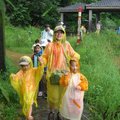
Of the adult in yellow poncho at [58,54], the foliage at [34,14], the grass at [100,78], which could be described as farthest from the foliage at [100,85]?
the foliage at [34,14]

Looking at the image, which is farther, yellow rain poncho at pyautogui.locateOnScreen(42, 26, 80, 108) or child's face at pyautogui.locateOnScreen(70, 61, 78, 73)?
yellow rain poncho at pyautogui.locateOnScreen(42, 26, 80, 108)

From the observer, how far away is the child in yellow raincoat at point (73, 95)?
20.9 feet

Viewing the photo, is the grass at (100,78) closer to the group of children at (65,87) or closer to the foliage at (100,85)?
the foliage at (100,85)

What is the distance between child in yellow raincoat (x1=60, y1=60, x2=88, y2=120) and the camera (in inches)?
251

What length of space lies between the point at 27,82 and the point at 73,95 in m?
0.94

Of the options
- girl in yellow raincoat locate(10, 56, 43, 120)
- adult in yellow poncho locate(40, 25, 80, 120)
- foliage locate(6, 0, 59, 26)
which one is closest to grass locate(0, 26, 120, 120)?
girl in yellow raincoat locate(10, 56, 43, 120)

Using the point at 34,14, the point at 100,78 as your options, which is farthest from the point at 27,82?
the point at 34,14

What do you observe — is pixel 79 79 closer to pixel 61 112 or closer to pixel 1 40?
pixel 61 112

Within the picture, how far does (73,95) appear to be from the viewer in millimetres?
6379

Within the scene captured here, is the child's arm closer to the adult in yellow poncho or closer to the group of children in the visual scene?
the group of children

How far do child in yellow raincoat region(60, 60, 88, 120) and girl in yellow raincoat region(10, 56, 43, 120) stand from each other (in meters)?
0.65

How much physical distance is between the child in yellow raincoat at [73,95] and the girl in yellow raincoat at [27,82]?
0.65 meters

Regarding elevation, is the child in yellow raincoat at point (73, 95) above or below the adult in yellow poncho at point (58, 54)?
below

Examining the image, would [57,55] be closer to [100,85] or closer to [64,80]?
[64,80]
